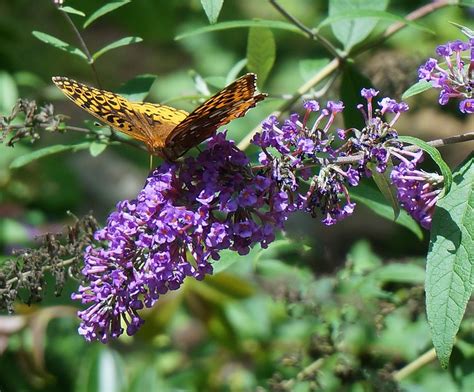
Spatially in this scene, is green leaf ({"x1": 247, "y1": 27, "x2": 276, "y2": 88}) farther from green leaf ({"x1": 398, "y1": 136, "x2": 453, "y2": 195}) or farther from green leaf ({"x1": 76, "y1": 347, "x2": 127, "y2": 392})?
green leaf ({"x1": 76, "y1": 347, "x2": 127, "y2": 392})

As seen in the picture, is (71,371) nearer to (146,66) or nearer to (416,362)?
(416,362)

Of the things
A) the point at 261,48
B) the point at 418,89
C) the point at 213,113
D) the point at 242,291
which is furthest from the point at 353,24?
the point at 242,291

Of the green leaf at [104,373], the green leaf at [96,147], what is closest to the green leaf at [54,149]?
the green leaf at [96,147]

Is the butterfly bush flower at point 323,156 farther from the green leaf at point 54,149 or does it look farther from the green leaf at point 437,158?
the green leaf at point 54,149

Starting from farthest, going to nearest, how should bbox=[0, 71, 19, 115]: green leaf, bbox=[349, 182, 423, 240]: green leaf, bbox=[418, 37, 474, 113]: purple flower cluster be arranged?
bbox=[0, 71, 19, 115]: green leaf
bbox=[349, 182, 423, 240]: green leaf
bbox=[418, 37, 474, 113]: purple flower cluster

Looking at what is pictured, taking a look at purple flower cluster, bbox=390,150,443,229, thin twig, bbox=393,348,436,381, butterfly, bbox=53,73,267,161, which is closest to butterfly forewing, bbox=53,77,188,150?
butterfly, bbox=53,73,267,161

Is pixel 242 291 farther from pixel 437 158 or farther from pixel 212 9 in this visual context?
pixel 437 158
